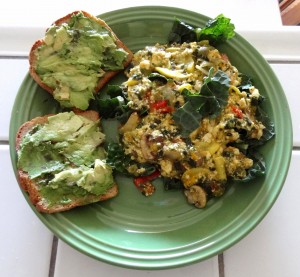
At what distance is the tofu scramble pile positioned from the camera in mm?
1425

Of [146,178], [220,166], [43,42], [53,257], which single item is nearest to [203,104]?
[220,166]

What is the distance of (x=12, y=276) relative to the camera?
4.59ft

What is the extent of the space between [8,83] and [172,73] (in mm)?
699

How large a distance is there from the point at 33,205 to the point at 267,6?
4.50 ft

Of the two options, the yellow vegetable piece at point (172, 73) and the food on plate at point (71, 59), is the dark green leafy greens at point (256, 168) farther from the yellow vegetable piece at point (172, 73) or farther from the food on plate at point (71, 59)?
the food on plate at point (71, 59)

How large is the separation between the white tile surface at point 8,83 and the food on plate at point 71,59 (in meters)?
0.25

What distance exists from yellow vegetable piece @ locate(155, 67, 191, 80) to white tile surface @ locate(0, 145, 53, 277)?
2.22 ft

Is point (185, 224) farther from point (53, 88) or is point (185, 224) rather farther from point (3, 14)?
point (3, 14)

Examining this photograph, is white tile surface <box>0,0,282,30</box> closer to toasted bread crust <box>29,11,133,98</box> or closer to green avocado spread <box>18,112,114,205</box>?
toasted bread crust <box>29,11,133,98</box>

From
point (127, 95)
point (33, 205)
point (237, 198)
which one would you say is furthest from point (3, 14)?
point (237, 198)

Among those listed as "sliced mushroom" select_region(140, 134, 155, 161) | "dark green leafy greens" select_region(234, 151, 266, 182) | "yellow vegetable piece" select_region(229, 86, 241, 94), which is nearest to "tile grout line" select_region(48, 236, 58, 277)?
"sliced mushroom" select_region(140, 134, 155, 161)

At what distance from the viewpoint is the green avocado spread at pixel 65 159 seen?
4.51ft

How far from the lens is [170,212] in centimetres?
144

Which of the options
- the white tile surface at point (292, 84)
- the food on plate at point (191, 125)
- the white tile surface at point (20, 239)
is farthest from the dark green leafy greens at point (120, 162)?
the white tile surface at point (292, 84)
